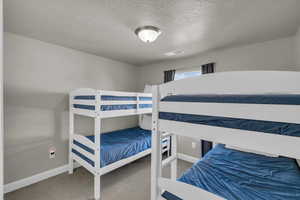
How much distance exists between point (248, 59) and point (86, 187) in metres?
3.46

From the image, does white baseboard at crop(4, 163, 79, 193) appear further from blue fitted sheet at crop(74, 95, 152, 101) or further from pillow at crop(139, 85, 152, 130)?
pillow at crop(139, 85, 152, 130)

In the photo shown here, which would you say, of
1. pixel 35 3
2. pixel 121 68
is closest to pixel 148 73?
pixel 121 68

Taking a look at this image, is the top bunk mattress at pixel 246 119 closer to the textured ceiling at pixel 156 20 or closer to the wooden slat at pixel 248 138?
the wooden slat at pixel 248 138

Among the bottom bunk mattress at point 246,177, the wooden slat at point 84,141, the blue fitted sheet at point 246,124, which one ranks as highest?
the blue fitted sheet at point 246,124

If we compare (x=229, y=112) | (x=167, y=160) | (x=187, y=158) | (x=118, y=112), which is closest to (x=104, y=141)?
(x=118, y=112)

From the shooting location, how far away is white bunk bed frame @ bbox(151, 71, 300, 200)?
61 cm

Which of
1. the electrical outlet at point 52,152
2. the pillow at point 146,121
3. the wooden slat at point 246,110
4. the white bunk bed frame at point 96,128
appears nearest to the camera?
the wooden slat at point 246,110

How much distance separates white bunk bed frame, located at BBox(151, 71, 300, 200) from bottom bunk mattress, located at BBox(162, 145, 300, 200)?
18cm

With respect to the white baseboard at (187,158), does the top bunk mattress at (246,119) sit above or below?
above

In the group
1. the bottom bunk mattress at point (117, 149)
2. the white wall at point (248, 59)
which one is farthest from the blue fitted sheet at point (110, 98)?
the white wall at point (248, 59)

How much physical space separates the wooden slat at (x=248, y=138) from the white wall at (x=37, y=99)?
248cm

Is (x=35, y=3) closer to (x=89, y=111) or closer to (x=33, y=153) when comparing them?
(x=89, y=111)

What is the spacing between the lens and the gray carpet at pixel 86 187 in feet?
6.51

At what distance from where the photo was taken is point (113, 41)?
2342 millimetres
